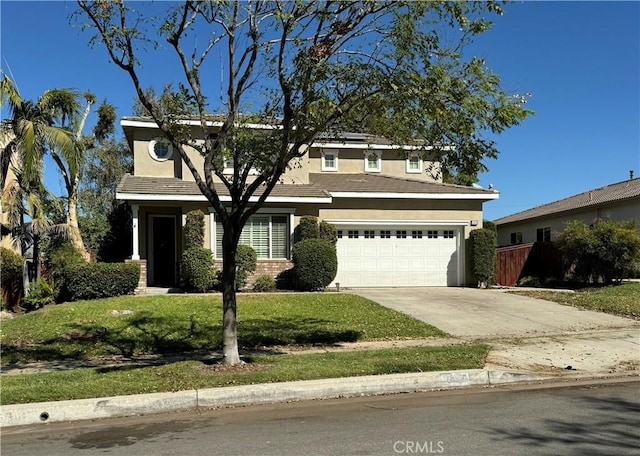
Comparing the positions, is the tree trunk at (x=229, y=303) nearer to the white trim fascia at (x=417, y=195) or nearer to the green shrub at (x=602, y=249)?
the white trim fascia at (x=417, y=195)

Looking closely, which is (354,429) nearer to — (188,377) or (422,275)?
(188,377)

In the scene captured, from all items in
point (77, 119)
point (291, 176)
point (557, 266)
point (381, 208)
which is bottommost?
point (557, 266)

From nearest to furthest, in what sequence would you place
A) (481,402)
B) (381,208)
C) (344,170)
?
(481,402)
(381,208)
(344,170)

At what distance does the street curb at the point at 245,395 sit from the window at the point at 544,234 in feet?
75.0

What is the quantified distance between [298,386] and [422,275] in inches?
525

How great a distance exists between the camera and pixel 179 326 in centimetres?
1153

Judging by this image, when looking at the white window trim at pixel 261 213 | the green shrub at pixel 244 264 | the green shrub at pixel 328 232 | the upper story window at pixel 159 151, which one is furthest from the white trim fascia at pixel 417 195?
the upper story window at pixel 159 151

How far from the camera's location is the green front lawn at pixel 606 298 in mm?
14312

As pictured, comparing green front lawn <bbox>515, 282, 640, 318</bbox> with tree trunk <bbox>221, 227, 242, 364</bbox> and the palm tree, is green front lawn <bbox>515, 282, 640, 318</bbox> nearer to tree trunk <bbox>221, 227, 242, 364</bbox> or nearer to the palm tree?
tree trunk <bbox>221, 227, 242, 364</bbox>

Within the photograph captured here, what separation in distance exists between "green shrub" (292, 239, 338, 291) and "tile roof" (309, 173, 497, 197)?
279 centimetres

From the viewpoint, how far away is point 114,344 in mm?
10391

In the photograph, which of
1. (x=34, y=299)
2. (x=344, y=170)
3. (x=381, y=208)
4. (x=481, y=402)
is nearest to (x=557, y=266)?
(x=381, y=208)

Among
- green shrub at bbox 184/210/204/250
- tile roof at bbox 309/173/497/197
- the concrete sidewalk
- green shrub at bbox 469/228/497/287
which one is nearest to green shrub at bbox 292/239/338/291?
the concrete sidewalk

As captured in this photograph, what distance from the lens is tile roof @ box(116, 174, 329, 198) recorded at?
1758 cm
